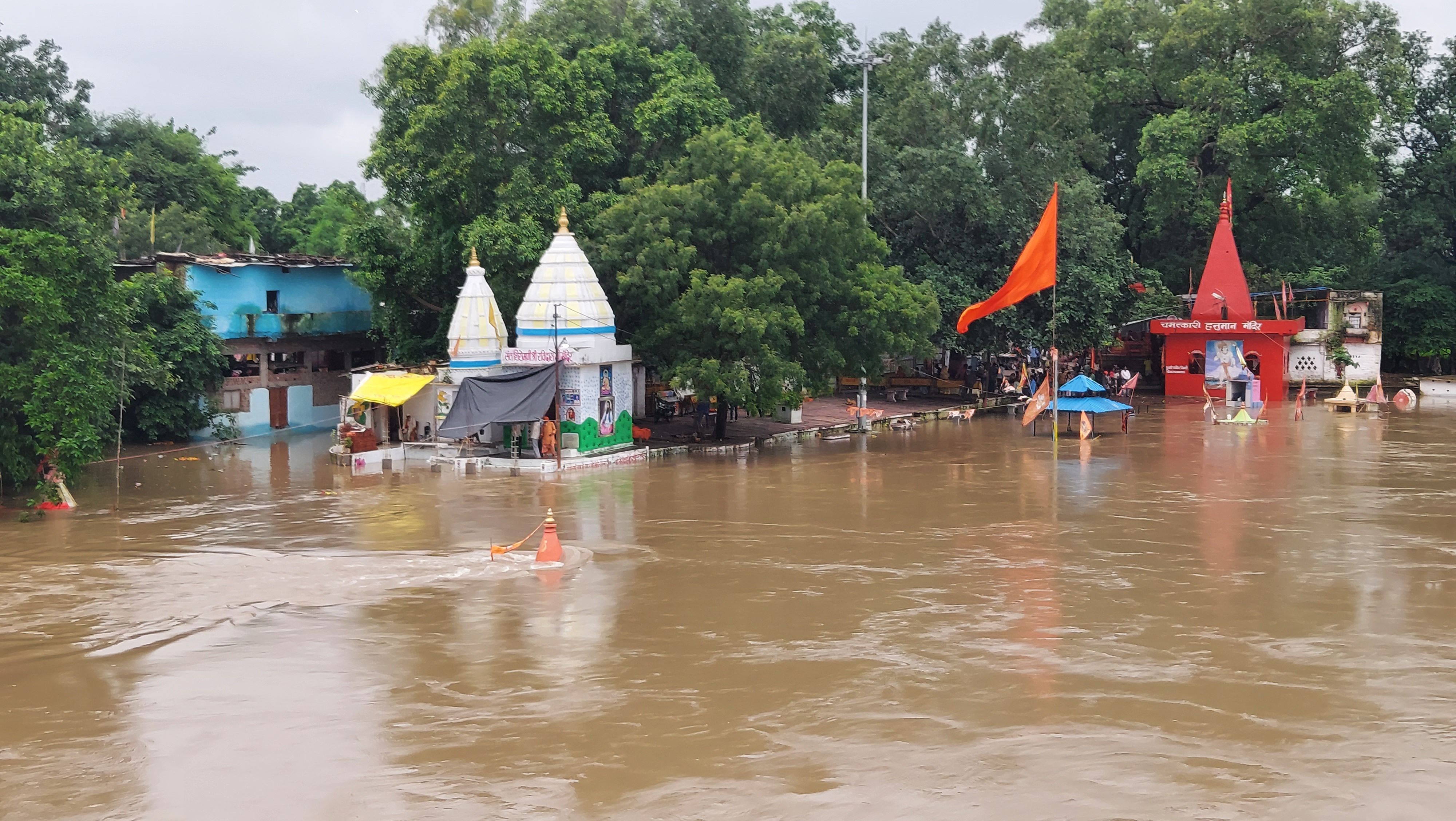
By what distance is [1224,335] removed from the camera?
139 feet

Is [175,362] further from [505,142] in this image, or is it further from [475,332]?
[505,142]

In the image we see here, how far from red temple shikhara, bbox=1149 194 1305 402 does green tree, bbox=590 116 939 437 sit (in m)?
16.1

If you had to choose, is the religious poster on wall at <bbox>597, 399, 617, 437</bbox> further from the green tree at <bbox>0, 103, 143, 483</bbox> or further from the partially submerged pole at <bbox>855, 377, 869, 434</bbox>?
the green tree at <bbox>0, 103, 143, 483</bbox>

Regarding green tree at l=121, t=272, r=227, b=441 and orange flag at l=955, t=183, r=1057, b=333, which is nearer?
orange flag at l=955, t=183, r=1057, b=333

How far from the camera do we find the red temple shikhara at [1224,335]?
4216 cm

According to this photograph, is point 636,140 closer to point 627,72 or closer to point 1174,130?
point 627,72

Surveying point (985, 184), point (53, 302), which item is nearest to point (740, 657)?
point (53, 302)

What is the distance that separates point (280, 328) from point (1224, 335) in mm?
29689

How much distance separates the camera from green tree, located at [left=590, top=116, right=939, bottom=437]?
2752 centimetres

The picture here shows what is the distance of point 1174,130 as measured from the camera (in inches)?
1828

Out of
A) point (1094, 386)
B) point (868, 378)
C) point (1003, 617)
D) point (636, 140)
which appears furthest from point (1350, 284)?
point (1003, 617)

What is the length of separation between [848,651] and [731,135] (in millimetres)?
18538

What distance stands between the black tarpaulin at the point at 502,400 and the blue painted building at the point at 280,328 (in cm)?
1072

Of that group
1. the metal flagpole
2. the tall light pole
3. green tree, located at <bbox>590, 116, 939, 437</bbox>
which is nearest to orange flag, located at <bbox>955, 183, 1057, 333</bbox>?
green tree, located at <bbox>590, 116, 939, 437</bbox>
